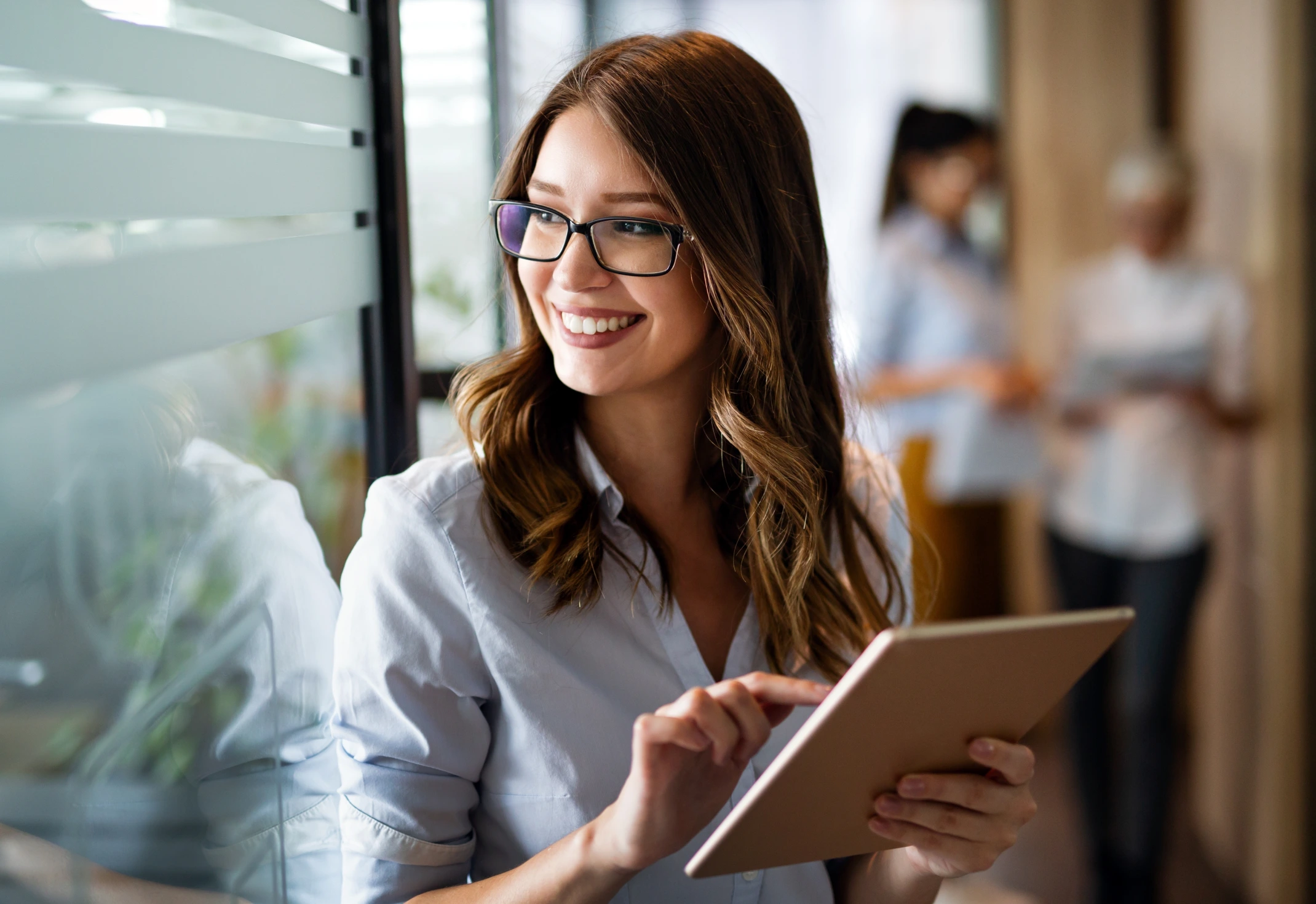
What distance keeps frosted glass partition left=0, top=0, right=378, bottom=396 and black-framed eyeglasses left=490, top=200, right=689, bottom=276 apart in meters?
0.22

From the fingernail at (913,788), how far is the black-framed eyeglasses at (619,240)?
20.6 inches

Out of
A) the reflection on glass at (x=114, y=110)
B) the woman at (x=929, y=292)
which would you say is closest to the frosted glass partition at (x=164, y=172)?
the reflection on glass at (x=114, y=110)

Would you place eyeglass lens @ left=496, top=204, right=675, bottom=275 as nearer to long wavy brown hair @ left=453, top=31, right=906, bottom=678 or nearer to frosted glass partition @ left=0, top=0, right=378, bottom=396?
long wavy brown hair @ left=453, top=31, right=906, bottom=678

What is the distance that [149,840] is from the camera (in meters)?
0.79

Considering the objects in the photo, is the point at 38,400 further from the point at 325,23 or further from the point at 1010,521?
the point at 1010,521

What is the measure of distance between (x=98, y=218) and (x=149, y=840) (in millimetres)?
442

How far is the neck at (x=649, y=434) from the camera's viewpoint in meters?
1.24

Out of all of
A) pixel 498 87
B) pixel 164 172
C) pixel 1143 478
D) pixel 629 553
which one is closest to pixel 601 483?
pixel 629 553

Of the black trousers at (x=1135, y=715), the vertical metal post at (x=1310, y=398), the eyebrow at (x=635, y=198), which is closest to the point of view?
the eyebrow at (x=635, y=198)

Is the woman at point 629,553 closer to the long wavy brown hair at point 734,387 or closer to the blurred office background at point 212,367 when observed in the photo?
the long wavy brown hair at point 734,387

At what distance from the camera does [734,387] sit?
1227 mm

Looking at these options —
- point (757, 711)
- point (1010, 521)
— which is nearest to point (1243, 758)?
point (1010, 521)

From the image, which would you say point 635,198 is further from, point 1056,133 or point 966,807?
point 1056,133

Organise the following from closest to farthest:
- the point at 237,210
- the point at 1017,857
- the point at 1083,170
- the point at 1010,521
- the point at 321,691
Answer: the point at 237,210 < the point at 321,691 < the point at 1017,857 < the point at 1083,170 < the point at 1010,521
